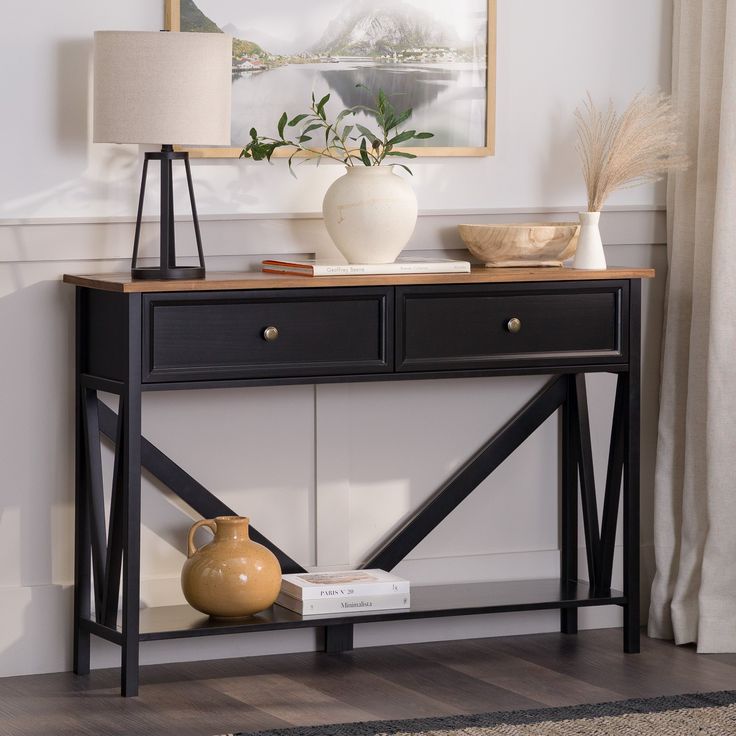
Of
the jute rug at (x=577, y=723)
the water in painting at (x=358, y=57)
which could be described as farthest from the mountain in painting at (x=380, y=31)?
the jute rug at (x=577, y=723)

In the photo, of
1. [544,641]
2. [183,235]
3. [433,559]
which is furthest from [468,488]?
[183,235]

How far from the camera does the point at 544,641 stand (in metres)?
3.41

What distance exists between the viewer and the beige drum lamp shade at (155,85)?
2.82 metres

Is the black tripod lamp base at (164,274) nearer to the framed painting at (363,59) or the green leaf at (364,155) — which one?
the framed painting at (363,59)

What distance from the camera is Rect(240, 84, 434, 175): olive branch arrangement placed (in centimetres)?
312

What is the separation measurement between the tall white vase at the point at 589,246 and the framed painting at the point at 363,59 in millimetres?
314

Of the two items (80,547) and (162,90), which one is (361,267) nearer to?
(162,90)

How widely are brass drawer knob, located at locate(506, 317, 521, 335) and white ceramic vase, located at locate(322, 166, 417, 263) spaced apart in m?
0.29

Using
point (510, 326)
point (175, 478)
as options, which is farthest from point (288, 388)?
point (510, 326)

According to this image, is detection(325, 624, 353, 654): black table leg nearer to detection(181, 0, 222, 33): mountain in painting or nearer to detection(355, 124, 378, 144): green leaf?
detection(355, 124, 378, 144): green leaf

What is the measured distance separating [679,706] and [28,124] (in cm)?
181

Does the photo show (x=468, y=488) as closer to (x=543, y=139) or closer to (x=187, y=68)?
(x=543, y=139)

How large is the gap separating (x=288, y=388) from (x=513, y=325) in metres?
0.55

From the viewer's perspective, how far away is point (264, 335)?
9.47 ft
